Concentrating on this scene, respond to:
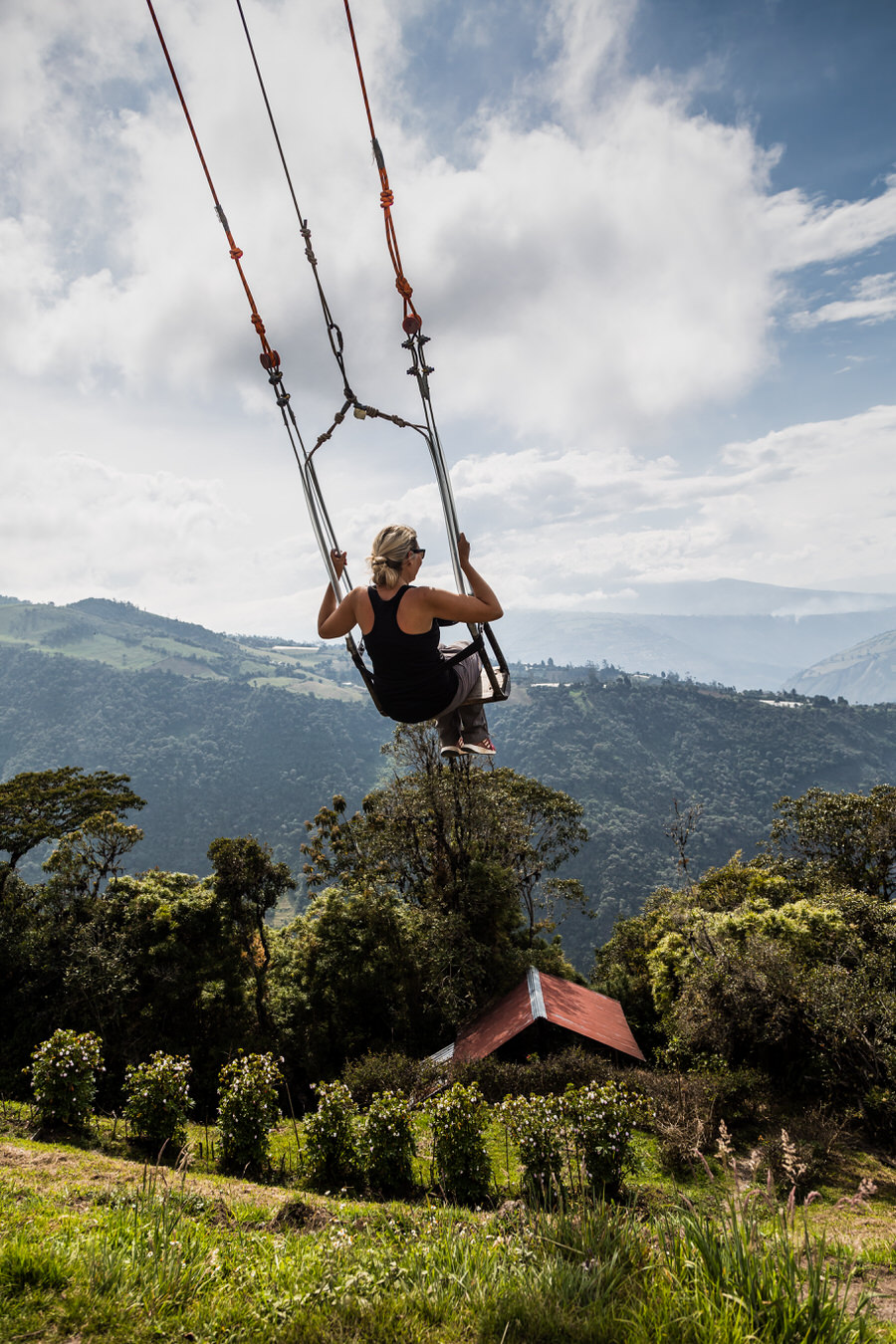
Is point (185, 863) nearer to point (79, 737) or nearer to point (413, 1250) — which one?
point (79, 737)

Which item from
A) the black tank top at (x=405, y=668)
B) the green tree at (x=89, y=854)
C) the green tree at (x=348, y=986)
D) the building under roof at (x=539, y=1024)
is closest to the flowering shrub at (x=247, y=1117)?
the black tank top at (x=405, y=668)

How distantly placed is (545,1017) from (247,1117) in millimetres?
10394

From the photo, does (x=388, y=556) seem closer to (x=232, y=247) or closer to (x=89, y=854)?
(x=232, y=247)

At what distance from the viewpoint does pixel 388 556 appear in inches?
153

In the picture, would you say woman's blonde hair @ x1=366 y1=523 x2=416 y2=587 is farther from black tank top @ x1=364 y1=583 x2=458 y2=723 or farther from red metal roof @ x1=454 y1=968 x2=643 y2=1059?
red metal roof @ x1=454 y1=968 x2=643 y2=1059

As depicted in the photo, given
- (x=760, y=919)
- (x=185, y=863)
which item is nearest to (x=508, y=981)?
(x=760, y=919)

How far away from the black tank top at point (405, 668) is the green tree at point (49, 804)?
26231 millimetres

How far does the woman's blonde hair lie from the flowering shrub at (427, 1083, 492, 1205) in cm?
746

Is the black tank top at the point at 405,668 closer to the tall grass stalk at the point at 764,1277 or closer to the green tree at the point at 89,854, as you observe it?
the tall grass stalk at the point at 764,1277

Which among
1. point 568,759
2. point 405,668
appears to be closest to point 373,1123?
point 405,668

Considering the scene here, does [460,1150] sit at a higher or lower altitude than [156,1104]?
lower

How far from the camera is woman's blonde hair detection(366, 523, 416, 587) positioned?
3.88 m

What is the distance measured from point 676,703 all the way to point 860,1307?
604ft

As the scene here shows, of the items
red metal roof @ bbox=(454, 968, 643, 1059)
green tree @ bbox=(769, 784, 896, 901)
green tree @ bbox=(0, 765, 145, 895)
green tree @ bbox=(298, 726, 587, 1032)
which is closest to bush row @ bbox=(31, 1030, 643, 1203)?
red metal roof @ bbox=(454, 968, 643, 1059)
